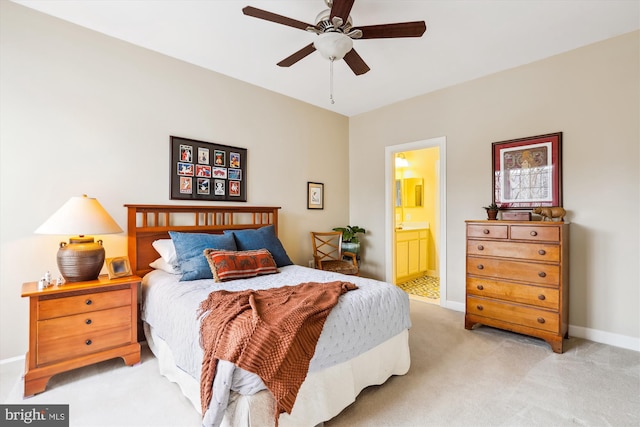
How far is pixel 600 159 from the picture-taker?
9.68 ft

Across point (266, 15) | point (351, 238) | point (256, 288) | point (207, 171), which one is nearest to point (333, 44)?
point (266, 15)

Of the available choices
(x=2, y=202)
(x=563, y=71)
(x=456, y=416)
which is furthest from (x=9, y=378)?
(x=563, y=71)

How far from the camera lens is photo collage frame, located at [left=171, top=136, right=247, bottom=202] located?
3.24m

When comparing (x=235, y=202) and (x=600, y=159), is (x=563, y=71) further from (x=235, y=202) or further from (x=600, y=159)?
(x=235, y=202)

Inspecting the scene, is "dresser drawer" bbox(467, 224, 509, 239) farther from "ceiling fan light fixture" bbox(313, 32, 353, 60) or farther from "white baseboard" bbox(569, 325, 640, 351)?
"ceiling fan light fixture" bbox(313, 32, 353, 60)

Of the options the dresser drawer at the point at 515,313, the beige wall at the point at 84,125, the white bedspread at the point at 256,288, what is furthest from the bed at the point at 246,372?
the dresser drawer at the point at 515,313

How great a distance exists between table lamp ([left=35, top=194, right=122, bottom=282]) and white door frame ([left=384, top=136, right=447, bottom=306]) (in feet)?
11.3

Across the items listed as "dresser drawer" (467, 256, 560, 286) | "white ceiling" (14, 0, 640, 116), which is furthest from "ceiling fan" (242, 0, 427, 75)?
"dresser drawer" (467, 256, 560, 286)

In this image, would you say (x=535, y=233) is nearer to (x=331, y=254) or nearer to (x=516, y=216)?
(x=516, y=216)

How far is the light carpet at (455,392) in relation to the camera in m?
Result: 1.84

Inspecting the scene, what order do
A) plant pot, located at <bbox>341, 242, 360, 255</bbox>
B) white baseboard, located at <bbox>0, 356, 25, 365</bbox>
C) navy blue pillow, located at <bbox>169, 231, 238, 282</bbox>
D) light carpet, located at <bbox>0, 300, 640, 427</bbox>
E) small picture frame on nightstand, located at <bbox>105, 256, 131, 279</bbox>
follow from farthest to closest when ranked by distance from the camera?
plant pot, located at <bbox>341, 242, 360, 255</bbox> → navy blue pillow, located at <bbox>169, 231, 238, 282</bbox> → small picture frame on nightstand, located at <bbox>105, 256, 131, 279</bbox> → white baseboard, located at <bbox>0, 356, 25, 365</bbox> → light carpet, located at <bbox>0, 300, 640, 427</bbox>

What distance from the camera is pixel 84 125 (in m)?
2.71

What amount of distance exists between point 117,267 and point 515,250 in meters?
3.59

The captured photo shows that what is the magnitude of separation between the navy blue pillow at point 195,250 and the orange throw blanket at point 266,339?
81cm
